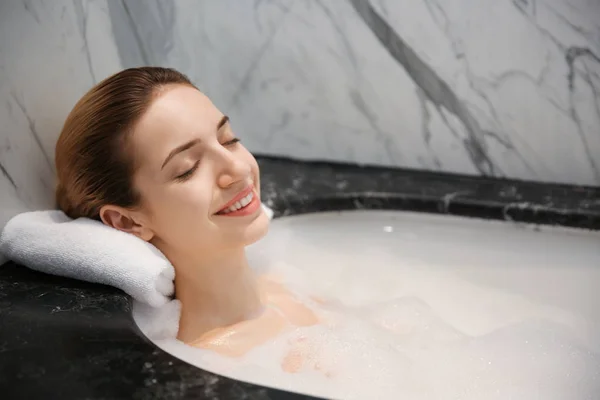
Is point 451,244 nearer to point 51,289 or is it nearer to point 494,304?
point 494,304

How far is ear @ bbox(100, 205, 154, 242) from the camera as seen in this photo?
1.08 meters

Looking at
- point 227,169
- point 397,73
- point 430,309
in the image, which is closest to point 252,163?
point 227,169

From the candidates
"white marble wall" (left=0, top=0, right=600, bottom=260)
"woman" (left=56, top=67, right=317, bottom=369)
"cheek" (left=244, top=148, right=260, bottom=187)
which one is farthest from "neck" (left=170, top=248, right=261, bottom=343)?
"white marble wall" (left=0, top=0, right=600, bottom=260)

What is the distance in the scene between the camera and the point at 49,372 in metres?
0.84

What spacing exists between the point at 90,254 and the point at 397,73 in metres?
0.96

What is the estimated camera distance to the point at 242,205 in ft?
3.59

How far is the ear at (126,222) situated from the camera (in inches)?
42.7

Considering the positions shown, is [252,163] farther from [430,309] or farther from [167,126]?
[430,309]

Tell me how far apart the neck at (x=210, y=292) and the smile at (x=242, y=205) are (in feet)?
0.29

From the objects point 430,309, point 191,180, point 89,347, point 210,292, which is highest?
point 191,180

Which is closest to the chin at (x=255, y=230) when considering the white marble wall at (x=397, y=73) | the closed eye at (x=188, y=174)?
the closed eye at (x=188, y=174)

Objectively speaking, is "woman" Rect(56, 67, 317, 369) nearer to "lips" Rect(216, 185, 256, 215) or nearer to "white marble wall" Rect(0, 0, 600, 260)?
"lips" Rect(216, 185, 256, 215)

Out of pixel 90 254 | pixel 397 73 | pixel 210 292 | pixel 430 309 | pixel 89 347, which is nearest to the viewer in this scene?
pixel 89 347

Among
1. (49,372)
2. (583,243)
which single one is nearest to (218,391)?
(49,372)
